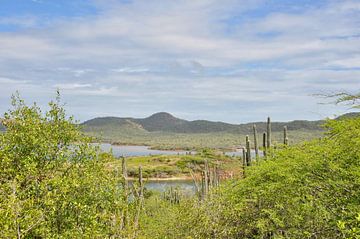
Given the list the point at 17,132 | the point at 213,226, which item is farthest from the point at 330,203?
the point at 17,132

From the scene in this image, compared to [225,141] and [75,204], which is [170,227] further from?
[225,141]

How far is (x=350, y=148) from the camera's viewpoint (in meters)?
12.7

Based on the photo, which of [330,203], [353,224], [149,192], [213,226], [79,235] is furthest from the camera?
[149,192]

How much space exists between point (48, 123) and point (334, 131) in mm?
10108

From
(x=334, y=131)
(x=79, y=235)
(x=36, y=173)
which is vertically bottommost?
(x=79, y=235)

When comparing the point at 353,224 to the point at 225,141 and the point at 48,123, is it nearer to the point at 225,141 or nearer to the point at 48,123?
the point at 48,123

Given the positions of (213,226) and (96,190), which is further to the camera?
(213,226)

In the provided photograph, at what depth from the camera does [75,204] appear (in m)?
14.0

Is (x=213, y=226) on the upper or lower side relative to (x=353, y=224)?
lower

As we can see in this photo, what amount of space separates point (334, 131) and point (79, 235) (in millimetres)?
8719

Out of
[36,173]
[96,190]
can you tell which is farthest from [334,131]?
[36,173]

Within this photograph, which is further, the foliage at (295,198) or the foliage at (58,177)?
the foliage at (58,177)

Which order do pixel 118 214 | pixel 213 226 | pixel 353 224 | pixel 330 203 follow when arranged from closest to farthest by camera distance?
pixel 353 224 → pixel 330 203 → pixel 118 214 → pixel 213 226

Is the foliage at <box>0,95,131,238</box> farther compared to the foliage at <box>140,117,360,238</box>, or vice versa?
the foliage at <box>0,95,131,238</box>
